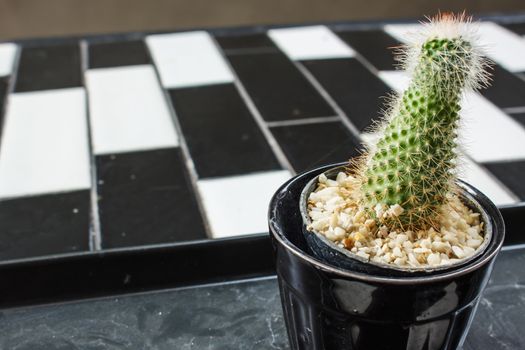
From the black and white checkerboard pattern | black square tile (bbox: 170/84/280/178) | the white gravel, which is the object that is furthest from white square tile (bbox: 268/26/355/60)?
the white gravel

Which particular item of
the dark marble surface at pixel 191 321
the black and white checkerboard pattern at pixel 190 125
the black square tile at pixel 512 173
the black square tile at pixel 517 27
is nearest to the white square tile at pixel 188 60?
the black and white checkerboard pattern at pixel 190 125

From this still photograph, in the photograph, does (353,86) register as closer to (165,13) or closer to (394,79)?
(394,79)

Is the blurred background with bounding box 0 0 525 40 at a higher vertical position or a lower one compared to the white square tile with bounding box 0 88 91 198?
lower

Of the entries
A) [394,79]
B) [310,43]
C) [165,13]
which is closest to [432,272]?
[394,79]

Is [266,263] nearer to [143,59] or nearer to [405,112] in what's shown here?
[405,112]

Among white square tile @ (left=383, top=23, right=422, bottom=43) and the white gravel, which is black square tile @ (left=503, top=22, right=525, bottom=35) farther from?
the white gravel

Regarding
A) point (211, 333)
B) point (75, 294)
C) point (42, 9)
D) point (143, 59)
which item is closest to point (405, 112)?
point (211, 333)
